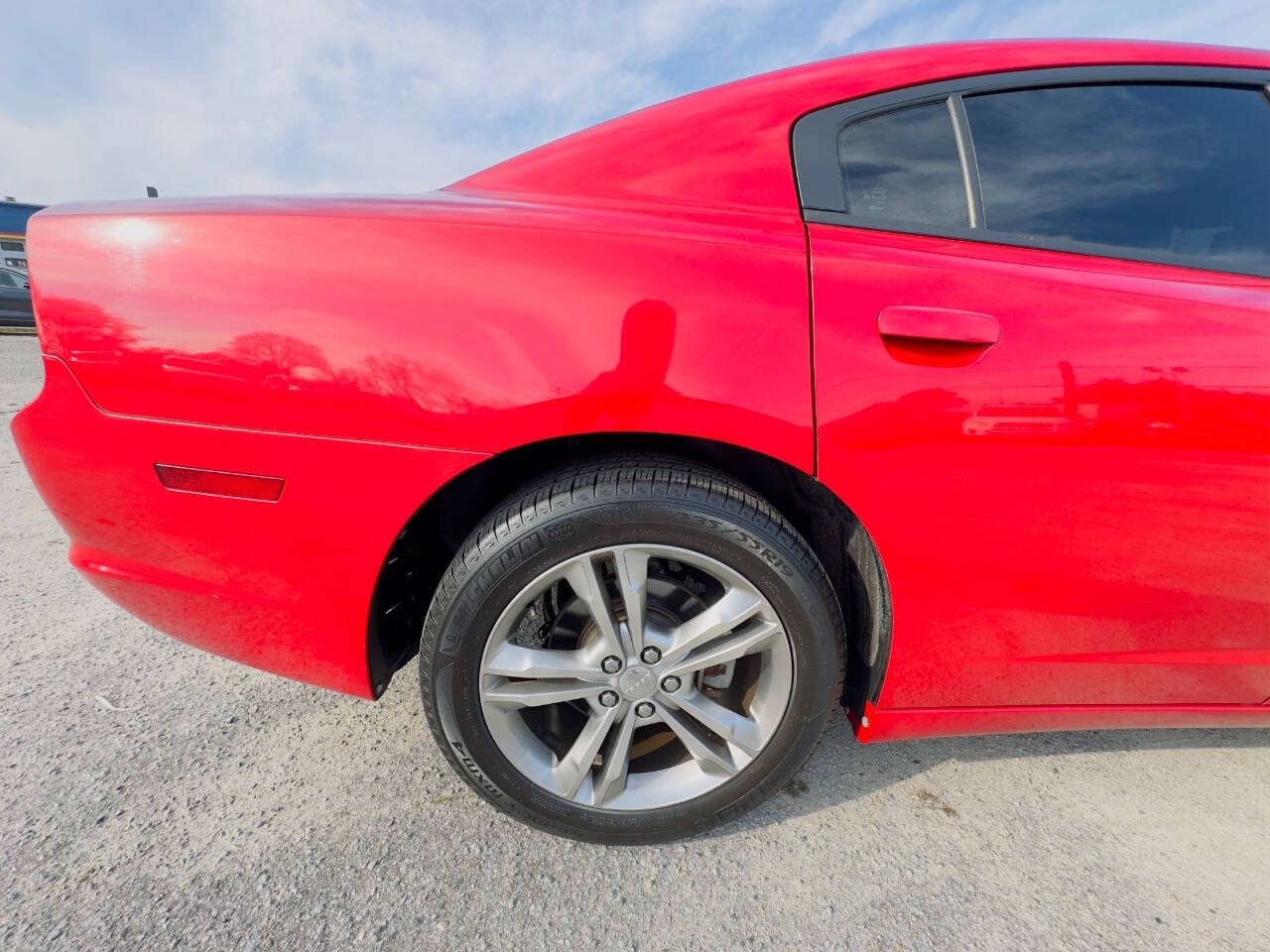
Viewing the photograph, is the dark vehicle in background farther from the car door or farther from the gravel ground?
the car door

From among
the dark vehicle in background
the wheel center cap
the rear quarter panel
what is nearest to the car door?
the rear quarter panel

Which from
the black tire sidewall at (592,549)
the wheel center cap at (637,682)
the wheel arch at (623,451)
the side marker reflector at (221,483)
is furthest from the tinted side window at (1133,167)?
the side marker reflector at (221,483)

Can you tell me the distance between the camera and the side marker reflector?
1.24 meters

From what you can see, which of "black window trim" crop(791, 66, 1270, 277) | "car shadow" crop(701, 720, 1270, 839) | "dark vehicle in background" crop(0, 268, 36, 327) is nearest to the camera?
"black window trim" crop(791, 66, 1270, 277)

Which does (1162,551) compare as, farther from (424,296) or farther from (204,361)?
(204,361)

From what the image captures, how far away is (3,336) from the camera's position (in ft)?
36.8

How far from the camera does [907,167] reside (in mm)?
1366

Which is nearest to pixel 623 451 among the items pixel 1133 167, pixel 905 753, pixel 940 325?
pixel 940 325

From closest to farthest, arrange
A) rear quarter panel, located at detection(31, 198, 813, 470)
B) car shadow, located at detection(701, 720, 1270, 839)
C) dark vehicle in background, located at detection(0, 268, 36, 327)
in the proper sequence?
rear quarter panel, located at detection(31, 198, 813, 470)
car shadow, located at detection(701, 720, 1270, 839)
dark vehicle in background, located at detection(0, 268, 36, 327)

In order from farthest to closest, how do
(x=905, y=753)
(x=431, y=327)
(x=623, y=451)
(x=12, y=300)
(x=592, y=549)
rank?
1. (x=12, y=300)
2. (x=905, y=753)
3. (x=623, y=451)
4. (x=592, y=549)
5. (x=431, y=327)

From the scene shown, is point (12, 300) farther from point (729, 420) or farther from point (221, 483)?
point (729, 420)

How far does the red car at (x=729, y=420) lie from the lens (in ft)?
3.90

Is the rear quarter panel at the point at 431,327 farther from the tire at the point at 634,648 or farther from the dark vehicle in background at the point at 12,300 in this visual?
the dark vehicle in background at the point at 12,300

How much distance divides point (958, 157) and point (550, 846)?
1.72 m
